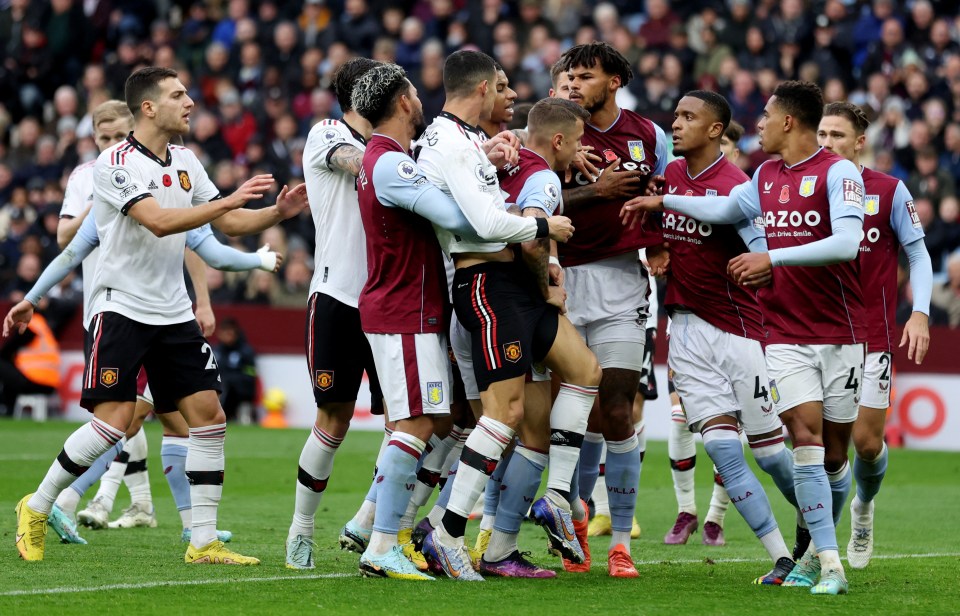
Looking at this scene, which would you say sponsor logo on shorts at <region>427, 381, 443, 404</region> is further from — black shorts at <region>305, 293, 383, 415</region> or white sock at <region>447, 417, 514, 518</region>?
black shorts at <region>305, 293, 383, 415</region>

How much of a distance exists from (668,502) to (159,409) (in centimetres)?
483

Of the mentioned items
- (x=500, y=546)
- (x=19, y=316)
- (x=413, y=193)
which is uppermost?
(x=413, y=193)

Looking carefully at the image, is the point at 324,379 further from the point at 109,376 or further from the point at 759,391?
the point at 759,391

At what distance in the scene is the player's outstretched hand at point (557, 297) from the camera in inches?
286

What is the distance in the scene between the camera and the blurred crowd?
17.8 metres

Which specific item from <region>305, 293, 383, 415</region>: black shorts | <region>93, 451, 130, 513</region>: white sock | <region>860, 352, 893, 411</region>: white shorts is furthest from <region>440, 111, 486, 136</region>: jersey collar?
<region>93, 451, 130, 513</region>: white sock

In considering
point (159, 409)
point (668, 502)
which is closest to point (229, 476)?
point (668, 502)

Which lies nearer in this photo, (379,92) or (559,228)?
(559,228)

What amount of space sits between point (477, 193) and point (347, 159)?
976 millimetres

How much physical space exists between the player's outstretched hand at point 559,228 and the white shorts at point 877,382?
89.4 inches

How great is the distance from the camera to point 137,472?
32.4ft

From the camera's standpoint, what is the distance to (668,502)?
11547 millimetres

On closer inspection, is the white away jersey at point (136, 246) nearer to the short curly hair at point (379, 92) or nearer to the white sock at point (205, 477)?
the white sock at point (205, 477)

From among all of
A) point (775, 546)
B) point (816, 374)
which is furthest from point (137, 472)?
point (816, 374)
